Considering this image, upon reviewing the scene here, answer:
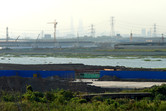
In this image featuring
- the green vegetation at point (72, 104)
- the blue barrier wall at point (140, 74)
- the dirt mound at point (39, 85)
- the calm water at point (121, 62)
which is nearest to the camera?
the green vegetation at point (72, 104)

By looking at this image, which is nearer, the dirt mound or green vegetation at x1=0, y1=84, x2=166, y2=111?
green vegetation at x1=0, y1=84, x2=166, y2=111

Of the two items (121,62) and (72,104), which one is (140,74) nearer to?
(72,104)

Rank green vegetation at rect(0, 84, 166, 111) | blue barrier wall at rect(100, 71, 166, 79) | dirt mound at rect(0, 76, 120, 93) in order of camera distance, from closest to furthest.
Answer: green vegetation at rect(0, 84, 166, 111) < dirt mound at rect(0, 76, 120, 93) < blue barrier wall at rect(100, 71, 166, 79)

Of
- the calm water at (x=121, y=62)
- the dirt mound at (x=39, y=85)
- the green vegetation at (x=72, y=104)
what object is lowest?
the calm water at (x=121, y=62)

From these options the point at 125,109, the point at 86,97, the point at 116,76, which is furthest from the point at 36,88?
the point at 125,109

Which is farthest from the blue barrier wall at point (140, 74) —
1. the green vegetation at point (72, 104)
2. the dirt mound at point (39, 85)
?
the green vegetation at point (72, 104)

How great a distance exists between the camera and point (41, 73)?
27.6 m

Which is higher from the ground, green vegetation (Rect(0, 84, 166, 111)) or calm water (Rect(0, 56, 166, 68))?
green vegetation (Rect(0, 84, 166, 111))

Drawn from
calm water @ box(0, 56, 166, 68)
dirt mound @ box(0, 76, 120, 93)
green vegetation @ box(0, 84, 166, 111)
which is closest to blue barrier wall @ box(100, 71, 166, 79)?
dirt mound @ box(0, 76, 120, 93)

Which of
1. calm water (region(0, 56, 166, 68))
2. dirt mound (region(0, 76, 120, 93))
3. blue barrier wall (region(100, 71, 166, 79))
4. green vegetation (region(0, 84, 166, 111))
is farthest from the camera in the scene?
calm water (region(0, 56, 166, 68))

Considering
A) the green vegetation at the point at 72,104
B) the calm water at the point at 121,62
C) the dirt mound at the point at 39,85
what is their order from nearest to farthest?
the green vegetation at the point at 72,104 → the dirt mound at the point at 39,85 → the calm water at the point at 121,62

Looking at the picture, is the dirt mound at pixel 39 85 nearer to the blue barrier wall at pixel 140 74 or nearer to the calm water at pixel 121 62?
the blue barrier wall at pixel 140 74

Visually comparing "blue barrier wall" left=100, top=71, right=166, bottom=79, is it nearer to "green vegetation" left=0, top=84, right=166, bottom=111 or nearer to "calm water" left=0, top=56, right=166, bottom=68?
"green vegetation" left=0, top=84, right=166, bottom=111

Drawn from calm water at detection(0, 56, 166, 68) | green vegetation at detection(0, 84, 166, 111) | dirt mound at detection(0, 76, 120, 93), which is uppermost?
green vegetation at detection(0, 84, 166, 111)
